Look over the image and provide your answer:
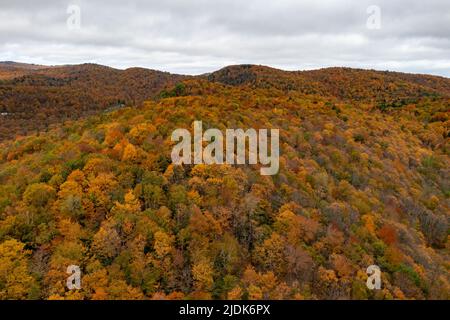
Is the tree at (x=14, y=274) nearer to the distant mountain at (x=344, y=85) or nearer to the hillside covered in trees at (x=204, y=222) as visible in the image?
the hillside covered in trees at (x=204, y=222)
